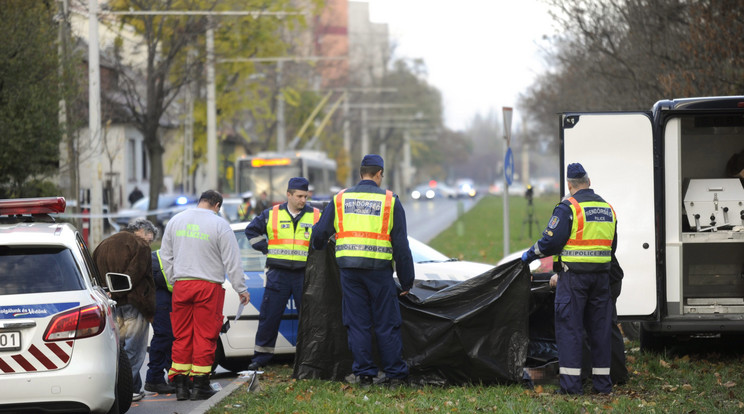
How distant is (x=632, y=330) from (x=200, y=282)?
196 inches

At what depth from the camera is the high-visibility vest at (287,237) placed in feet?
31.7

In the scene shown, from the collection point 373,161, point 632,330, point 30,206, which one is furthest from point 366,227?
point 632,330

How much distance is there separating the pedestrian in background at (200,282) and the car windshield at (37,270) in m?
1.61

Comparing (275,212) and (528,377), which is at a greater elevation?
(275,212)

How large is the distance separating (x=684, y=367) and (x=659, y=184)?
1646 millimetres

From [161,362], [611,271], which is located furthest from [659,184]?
[161,362]

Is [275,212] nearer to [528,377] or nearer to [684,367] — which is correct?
[528,377]

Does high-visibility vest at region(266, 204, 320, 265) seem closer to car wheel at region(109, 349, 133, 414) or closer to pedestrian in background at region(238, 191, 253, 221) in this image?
car wheel at region(109, 349, 133, 414)

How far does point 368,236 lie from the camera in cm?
854

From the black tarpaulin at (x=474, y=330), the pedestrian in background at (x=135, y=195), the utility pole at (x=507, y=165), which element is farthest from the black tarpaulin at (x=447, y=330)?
the pedestrian in background at (x=135, y=195)

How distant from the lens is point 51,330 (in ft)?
22.0

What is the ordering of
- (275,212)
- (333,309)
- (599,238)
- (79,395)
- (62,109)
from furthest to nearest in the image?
1. (62,109)
2. (275,212)
3. (333,309)
4. (599,238)
5. (79,395)

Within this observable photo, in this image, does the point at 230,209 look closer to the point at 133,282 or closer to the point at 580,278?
the point at 133,282

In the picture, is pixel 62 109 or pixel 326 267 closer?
pixel 326 267
